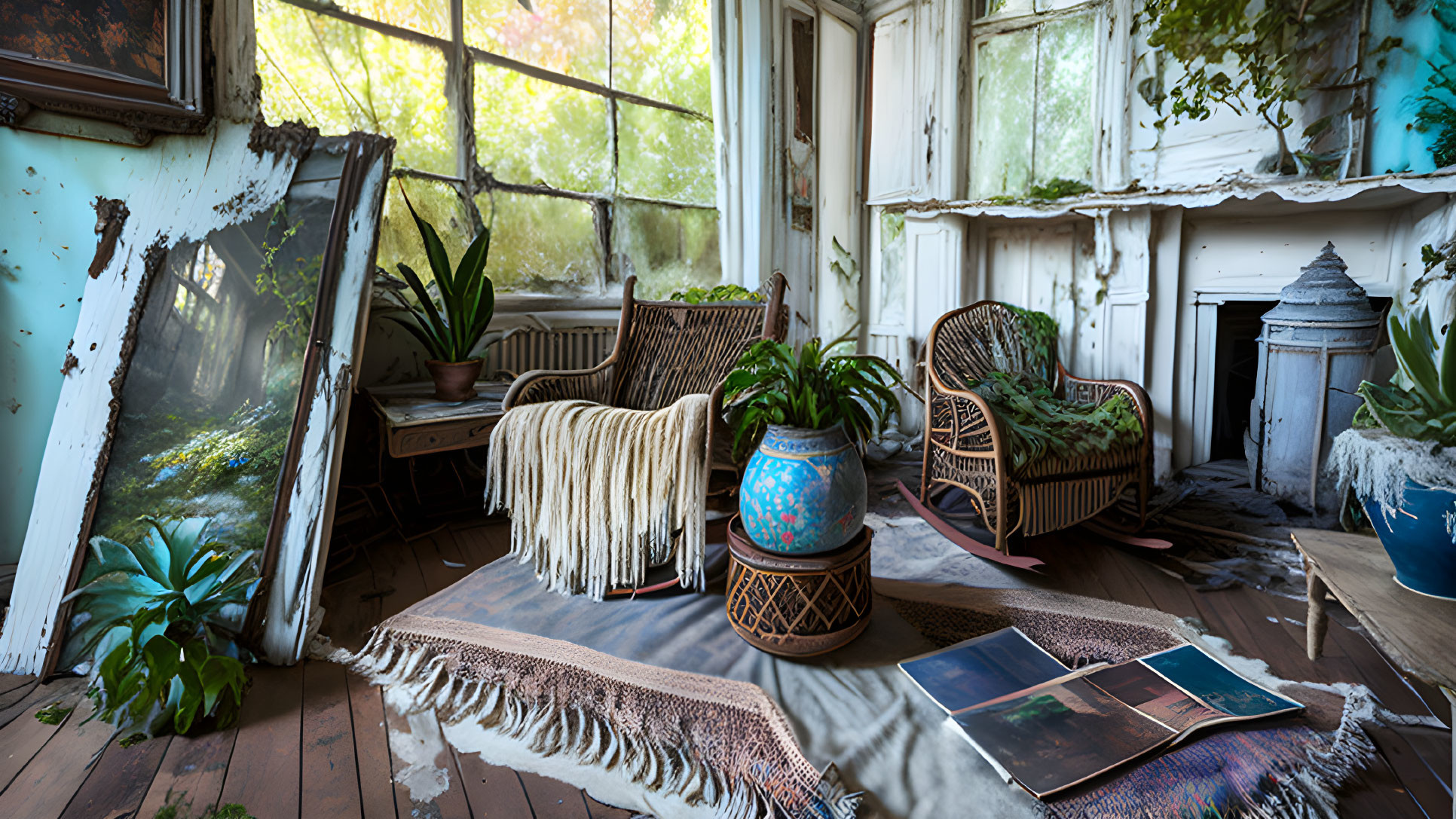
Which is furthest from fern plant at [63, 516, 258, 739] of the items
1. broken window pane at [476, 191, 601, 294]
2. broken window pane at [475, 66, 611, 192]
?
broken window pane at [475, 66, 611, 192]

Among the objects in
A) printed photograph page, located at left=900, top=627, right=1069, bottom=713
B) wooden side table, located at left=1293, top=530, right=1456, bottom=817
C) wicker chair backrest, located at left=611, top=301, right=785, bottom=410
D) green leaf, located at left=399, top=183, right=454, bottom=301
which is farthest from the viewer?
wicker chair backrest, located at left=611, top=301, right=785, bottom=410

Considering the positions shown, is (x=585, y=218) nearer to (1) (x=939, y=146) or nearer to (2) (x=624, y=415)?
(2) (x=624, y=415)

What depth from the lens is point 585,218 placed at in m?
3.47

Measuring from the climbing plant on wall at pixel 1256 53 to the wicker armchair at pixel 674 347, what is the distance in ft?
7.39

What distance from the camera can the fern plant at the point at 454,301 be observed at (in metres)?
2.47

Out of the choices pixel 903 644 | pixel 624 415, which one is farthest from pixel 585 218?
pixel 903 644

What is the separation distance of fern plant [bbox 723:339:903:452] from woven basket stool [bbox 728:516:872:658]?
309mm

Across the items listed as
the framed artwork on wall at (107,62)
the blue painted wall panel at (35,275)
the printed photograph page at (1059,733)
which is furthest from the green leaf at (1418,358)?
the blue painted wall panel at (35,275)

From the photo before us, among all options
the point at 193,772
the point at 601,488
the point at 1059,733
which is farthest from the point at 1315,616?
the point at 193,772

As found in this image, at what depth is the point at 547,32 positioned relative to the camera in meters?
3.23

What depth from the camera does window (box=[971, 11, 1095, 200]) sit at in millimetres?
3576

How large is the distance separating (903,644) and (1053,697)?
379 millimetres

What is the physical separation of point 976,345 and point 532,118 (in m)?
2.31

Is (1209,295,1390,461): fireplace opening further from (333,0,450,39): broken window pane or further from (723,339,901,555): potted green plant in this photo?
(333,0,450,39): broken window pane
